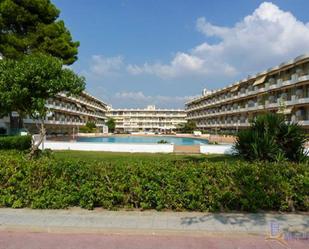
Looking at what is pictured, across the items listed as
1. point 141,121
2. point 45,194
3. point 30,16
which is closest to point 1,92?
point 45,194

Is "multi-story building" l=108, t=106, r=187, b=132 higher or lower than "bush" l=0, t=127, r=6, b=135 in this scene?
higher

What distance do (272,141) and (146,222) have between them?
18.2 feet

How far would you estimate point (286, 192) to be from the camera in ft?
22.8

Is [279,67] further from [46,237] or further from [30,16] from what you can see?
[46,237]

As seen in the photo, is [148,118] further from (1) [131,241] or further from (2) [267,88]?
(1) [131,241]

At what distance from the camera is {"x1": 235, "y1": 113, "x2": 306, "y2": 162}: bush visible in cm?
948

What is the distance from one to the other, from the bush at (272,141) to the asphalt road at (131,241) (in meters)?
Result: 4.39

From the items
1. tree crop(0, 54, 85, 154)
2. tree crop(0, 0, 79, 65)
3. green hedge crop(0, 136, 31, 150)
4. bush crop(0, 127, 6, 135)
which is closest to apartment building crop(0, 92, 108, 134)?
bush crop(0, 127, 6, 135)

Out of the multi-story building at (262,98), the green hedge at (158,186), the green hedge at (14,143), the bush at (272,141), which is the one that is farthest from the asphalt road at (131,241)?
the green hedge at (14,143)

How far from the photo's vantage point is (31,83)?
1266 centimetres

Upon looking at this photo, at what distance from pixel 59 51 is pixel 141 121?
11203 cm

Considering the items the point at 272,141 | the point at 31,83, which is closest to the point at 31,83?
the point at 31,83

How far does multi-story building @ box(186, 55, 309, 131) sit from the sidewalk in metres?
12.2

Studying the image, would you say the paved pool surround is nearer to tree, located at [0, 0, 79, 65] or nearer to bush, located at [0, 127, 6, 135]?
tree, located at [0, 0, 79, 65]
